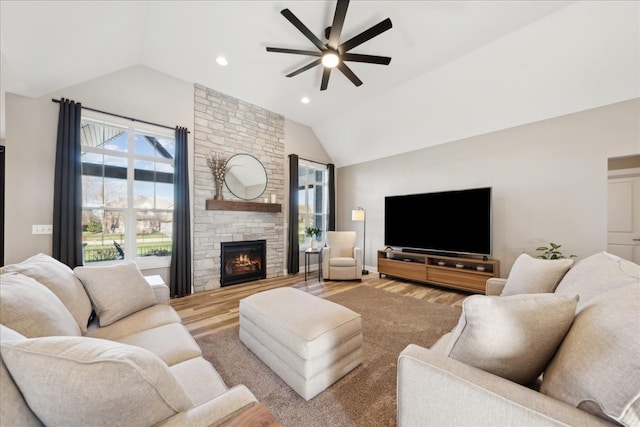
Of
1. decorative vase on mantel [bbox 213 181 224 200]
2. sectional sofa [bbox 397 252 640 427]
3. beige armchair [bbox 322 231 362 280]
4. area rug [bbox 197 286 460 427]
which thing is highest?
decorative vase on mantel [bbox 213 181 224 200]

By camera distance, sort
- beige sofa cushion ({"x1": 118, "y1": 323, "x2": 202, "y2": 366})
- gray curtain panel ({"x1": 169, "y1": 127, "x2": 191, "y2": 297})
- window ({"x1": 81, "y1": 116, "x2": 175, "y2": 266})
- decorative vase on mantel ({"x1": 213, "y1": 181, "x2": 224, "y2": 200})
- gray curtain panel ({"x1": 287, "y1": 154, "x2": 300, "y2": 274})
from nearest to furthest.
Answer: beige sofa cushion ({"x1": 118, "y1": 323, "x2": 202, "y2": 366}), window ({"x1": 81, "y1": 116, "x2": 175, "y2": 266}), gray curtain panel ({"x1": 169, "y1": 127, "x2": 191, "y2": 297}), decorative vase on mantel ({"x1": 213, "y1": 181, "x2": 224, "y2": 200}), gray curtain panel ({"x1": 287, "y1": 154, "x2": 300, "y2": 274})

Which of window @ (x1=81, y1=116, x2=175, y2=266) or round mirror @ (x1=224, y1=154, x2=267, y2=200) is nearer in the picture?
window @ (x1=81, y1=116, x2=175, y2=266)

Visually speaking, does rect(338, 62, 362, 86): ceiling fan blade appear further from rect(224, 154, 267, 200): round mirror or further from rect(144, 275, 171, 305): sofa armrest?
rect(144, 275, 171, 305): sofa armrest

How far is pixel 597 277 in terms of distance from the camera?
1.23 meters

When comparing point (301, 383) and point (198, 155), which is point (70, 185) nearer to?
point (198, 155)

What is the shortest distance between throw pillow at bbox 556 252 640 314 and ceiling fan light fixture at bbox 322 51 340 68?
2.67m

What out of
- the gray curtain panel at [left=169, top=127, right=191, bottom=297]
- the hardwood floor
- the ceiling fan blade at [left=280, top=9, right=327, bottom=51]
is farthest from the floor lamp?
the ceiling fan blade at [left=280, top=9, right=327, bottom=51]

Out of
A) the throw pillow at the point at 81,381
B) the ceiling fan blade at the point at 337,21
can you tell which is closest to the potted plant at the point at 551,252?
the ceiling fan blade at the point at 337,21

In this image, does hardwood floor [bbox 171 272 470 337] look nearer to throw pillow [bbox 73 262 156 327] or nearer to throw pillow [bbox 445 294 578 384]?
throw pillow [bbox 73 262 156 327]

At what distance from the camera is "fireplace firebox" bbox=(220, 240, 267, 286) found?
4086 millimetres

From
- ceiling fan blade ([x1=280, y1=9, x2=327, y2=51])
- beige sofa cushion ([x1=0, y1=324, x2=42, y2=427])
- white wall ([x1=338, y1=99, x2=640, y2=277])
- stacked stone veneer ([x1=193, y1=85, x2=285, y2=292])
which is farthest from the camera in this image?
stacked stone veneer ([x1=193, y1=85, x2=285, y2=292])

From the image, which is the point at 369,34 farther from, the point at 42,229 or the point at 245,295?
the point at 42,229

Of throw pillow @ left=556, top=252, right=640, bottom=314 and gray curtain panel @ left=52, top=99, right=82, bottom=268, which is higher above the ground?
gray curtain panel @ left=52, top=99, right=82, bottom=268

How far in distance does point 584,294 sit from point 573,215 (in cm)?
288
